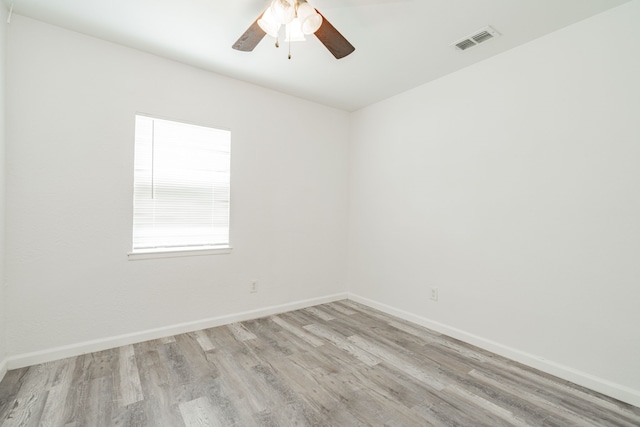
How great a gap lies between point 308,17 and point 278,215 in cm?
227

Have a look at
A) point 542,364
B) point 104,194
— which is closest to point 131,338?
point 104,194

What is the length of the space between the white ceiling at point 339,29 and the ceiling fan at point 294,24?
1.03 feet

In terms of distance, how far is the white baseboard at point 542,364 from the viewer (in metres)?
1.96

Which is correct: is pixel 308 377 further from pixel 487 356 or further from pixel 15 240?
pixel 15 240

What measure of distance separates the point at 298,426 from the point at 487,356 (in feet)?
5.86

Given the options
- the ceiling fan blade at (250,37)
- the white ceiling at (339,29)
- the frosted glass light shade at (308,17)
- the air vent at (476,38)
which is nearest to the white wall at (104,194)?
the white ceiling at (339,29)

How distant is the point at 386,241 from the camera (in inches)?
144

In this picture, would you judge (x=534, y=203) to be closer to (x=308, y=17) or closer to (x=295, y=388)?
(x=308, y=17)

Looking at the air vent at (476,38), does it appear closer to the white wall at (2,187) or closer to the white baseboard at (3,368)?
the white wall at (2,187)

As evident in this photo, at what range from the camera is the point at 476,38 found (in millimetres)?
2381

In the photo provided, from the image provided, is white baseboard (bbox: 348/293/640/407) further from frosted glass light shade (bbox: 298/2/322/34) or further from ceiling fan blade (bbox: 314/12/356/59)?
frosted glass light shade (bbox: 298/2/322/34)

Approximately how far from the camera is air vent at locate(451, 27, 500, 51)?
2.28m

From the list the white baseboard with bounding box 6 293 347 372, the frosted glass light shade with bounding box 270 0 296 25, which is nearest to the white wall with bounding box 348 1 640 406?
the white baseboard with bounding box 6 293 347 372

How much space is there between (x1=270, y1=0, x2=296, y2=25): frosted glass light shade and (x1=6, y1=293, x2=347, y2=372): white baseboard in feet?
9.06
